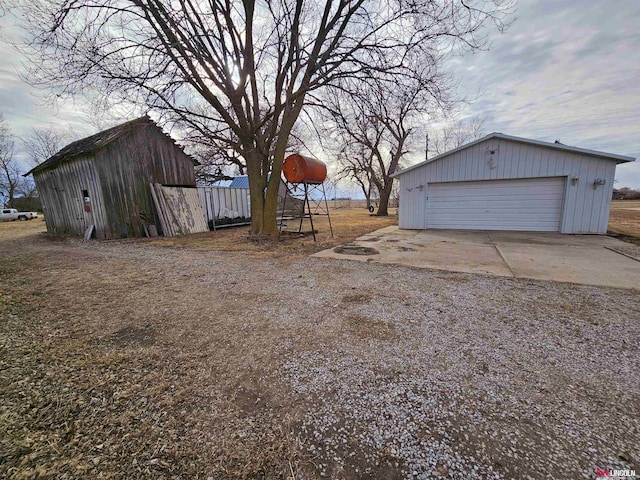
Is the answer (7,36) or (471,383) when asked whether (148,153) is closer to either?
(7,36)

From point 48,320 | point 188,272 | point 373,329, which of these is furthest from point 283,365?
point 188,272

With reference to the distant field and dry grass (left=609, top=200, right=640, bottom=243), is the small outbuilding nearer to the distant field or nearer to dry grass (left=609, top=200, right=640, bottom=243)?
dry grass (left=609, top=200, right=640, bottom=243)

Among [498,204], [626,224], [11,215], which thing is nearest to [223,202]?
[498,204]

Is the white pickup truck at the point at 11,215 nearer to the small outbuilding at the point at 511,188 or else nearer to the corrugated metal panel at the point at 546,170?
the small outbuilding at the point at 511,188

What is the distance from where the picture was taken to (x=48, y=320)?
2.79 m

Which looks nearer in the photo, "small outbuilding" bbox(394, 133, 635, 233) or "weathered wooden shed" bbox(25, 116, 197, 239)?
"small outbuilding" bbox(394, 133, 635, 233)

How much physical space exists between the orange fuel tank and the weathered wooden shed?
5698 mm

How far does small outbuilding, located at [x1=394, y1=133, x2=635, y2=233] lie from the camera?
8016 millimetres

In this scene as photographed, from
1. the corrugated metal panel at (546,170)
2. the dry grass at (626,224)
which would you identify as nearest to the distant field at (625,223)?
the dry grass at (626,224)

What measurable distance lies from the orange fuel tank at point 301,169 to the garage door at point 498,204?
5138 mm

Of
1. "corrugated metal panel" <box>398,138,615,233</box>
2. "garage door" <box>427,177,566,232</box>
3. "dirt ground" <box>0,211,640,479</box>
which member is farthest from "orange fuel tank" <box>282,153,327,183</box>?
"garage door" <box>427,177,566,232</box>

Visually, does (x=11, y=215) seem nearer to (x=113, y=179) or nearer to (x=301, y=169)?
(x=113, y=179)

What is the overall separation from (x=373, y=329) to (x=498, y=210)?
9121mm

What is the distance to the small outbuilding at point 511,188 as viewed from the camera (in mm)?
8016
